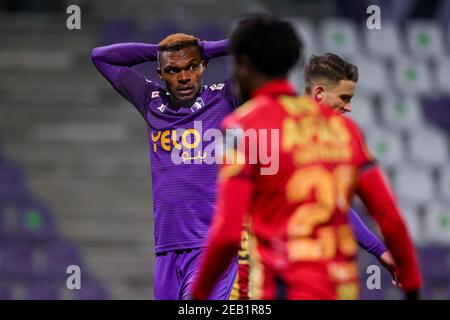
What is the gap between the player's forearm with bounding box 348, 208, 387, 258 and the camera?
18.3 feet

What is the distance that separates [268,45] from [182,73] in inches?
90.1

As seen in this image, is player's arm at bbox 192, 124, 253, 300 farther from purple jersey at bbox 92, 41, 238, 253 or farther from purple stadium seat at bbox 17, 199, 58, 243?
purple stadium seat at bbox 17, 199, 58, 243

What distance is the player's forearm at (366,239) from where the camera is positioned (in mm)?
5582

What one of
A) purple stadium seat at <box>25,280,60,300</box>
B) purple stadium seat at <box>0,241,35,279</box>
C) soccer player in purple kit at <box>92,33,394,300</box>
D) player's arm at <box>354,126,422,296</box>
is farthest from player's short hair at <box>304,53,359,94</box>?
purple stadium seat at <box>0,241,35,279</box>

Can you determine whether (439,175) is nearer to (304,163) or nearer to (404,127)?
(404,127)

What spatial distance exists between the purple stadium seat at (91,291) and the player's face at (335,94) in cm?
689

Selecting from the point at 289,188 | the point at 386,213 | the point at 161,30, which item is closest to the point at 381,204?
the point at 386,213

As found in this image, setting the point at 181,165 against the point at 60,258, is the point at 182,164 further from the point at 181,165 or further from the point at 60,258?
the point at 60,258

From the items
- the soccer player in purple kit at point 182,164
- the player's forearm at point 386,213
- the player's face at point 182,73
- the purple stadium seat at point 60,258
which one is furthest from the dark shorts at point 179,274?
the purple stadium seat at point 60,258

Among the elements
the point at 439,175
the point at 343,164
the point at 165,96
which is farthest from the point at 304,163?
the point at 439,175

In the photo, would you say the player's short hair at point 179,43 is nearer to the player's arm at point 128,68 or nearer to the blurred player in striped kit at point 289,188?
the player's arm at point 128,68

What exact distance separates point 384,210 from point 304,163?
38cm

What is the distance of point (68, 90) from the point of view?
14.7m

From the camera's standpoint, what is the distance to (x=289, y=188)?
3648 millimetres
